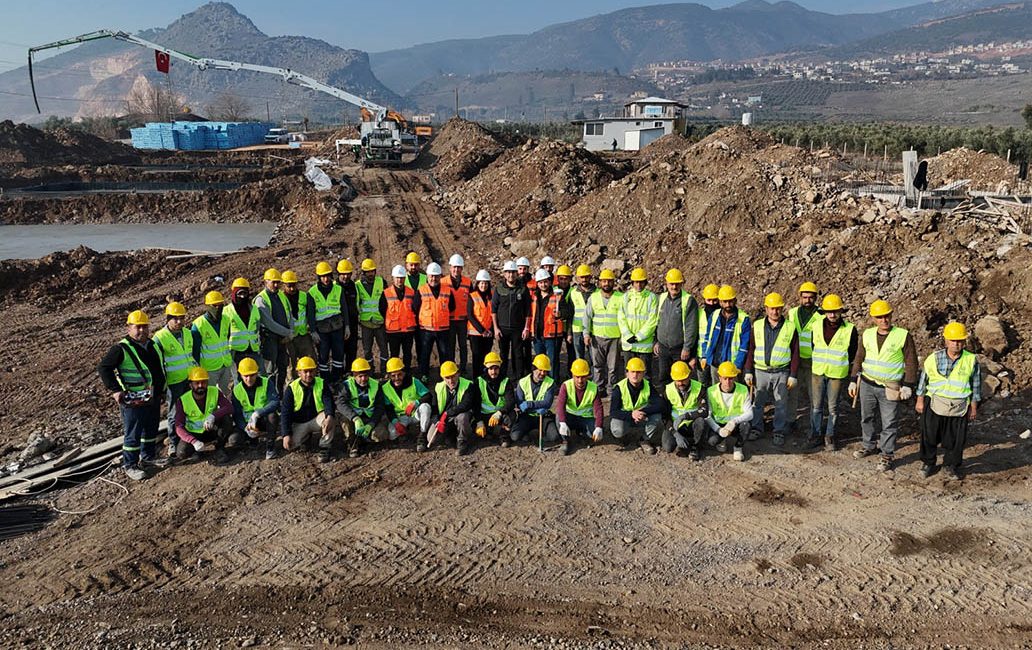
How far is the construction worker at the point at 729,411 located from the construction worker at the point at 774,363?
0.66 feet

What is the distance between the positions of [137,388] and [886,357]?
7.48 meters

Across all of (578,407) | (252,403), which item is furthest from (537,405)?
(252,403)

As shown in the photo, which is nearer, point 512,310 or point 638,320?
point 638,320

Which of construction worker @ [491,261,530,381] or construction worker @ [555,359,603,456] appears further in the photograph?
construction worker @ [491,261,530,381]

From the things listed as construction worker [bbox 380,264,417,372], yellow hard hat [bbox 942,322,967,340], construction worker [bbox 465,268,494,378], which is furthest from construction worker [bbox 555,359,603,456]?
yellow hard hat [bbox 942,322,967,340]

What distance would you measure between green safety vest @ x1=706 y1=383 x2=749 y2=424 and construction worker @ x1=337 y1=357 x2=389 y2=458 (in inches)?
141

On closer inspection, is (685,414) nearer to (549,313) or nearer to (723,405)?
(723,405)

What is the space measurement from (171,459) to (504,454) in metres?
3.52

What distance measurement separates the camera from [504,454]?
768 centimetres

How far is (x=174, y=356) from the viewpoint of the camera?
741 cm

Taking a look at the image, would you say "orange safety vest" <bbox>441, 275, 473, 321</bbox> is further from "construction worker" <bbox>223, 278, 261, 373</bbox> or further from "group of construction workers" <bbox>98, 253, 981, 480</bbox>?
"construction worker" <bbox>223, 278, 261, 373</bbox>

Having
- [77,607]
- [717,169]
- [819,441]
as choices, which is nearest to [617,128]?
[717,169]

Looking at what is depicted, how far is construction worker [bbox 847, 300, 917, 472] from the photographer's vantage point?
6914 millimetres

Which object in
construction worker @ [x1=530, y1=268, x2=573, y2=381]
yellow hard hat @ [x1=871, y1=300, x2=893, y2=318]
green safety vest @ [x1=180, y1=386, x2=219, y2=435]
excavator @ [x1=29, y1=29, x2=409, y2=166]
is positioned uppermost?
excavator @ [x1=29, y1=29, x2=409, y2=166]
